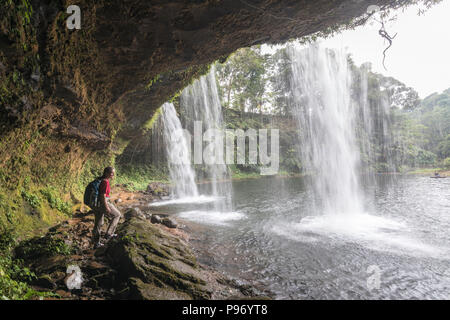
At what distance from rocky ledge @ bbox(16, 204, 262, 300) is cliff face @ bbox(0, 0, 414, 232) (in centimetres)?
145

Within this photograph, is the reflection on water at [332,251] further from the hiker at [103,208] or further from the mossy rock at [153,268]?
the hiker at [103,208]

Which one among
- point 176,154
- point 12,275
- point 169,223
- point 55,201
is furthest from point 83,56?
point 176,154

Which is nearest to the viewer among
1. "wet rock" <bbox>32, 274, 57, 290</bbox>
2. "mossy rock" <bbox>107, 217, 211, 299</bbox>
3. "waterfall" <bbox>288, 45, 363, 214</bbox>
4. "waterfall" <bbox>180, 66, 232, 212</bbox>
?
"wet rock" <bbox>32, 274, 57, 290</bbox>

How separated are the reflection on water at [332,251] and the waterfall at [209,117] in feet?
41.4

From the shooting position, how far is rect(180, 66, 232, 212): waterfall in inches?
872

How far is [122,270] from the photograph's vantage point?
351 cm

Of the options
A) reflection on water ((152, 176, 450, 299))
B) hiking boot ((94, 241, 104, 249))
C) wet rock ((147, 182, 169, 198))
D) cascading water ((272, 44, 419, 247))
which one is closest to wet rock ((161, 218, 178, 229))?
reflection on water ((152, 176, 450, 299))

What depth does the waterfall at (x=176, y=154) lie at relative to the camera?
17.5m

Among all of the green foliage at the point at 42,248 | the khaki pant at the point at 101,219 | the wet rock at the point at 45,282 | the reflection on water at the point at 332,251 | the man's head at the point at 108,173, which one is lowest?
the reflection on water at the point at 332,251

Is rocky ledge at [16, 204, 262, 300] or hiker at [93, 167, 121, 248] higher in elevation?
hiker at [93, 167, 121, 248]

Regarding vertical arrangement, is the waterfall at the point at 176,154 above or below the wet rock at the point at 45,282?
above

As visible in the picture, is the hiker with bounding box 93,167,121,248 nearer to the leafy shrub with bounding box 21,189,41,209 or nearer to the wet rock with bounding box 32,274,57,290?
the wet rock with bounding box 32,274,57,290

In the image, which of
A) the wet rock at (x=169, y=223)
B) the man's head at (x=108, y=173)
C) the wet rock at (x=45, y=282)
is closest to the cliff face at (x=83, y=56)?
the man's head at (x=108, y=173)

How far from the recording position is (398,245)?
6.16m
